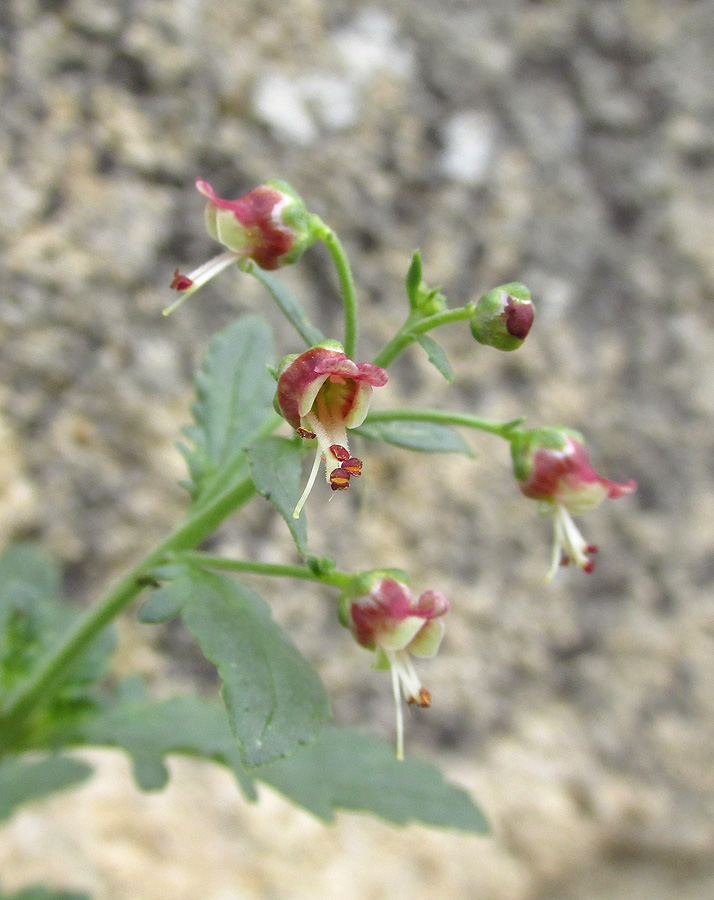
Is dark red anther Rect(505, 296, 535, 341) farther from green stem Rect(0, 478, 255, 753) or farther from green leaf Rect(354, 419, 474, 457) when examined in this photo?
green stem Rect(0, 478, 255, 753)

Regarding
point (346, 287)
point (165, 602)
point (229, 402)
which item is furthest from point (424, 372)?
point (165, 602)

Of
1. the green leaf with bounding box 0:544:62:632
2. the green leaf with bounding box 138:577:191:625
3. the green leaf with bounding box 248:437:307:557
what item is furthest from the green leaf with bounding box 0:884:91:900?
the green leaf with bounding box 248:437:307:557

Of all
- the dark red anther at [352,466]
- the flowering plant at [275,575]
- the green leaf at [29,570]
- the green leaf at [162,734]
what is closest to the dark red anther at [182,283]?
the flowering plant at [275,575]

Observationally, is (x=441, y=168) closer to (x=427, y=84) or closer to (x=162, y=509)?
(x=427, y=84)

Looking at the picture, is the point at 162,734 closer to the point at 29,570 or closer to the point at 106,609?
the point at 106,609

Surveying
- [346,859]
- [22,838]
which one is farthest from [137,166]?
[346,859]
